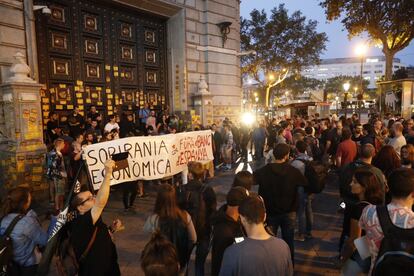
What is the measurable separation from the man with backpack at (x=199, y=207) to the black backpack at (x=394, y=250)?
185 cm

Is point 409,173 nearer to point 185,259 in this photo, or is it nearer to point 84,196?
point 185,259

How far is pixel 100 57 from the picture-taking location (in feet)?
38.2

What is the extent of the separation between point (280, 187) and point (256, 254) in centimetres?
204

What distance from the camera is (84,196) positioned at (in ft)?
9.36

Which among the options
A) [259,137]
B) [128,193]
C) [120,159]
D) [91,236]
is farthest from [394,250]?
[259,137]

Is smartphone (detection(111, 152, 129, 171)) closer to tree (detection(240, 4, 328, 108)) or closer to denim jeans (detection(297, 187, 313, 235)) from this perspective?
denim jeans (detection(297, 187, 313, 235))

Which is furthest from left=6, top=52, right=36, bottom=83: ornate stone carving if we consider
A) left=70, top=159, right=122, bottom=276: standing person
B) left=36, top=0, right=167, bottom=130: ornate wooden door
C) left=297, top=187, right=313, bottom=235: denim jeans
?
left=297, top=187, right=313, bottom=235: denim jeans

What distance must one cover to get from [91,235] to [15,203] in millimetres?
955

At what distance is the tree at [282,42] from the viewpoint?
1152 inches

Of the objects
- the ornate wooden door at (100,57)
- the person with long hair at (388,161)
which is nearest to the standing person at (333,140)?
the person with long hair at (388,161)

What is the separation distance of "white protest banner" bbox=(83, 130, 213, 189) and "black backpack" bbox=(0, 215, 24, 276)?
222 centimetres

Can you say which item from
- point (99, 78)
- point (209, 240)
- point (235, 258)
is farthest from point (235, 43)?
point (235, 258)

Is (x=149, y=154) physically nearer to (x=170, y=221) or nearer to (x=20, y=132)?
(x=170, y=221)

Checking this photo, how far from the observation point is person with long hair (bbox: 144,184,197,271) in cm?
311
